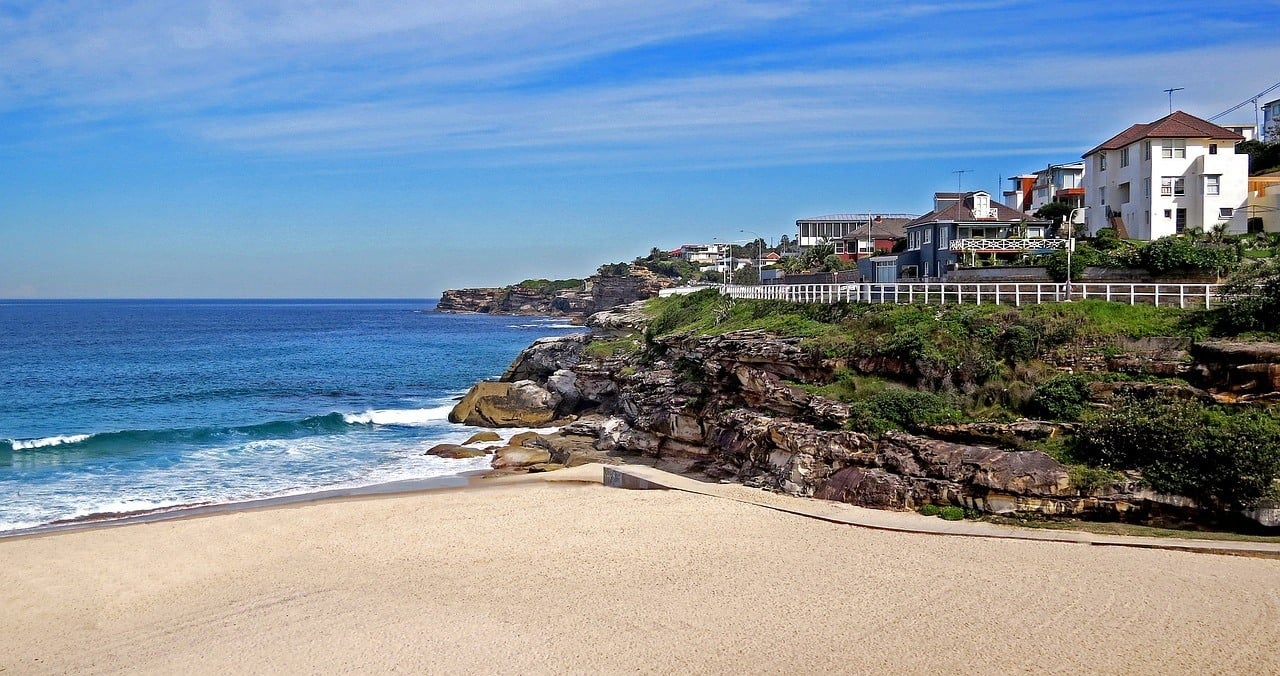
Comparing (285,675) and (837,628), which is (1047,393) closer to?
(837,628)

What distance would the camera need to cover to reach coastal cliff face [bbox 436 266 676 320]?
136125 millimetres

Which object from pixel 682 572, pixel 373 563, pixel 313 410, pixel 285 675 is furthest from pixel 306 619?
Answer: pixel 313 410

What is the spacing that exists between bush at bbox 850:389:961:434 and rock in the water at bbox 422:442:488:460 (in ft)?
54.2

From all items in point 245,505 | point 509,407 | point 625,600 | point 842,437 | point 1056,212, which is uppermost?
point 1056,212

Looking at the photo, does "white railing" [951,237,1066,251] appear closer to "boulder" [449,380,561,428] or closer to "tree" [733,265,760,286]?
"boulder" [449,380,561,428]

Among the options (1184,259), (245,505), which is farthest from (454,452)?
(1184,259)

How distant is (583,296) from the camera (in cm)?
16012

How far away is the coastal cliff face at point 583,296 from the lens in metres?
136

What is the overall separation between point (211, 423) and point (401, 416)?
884cm

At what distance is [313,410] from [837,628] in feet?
126

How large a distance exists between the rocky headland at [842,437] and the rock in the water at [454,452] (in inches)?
32.1

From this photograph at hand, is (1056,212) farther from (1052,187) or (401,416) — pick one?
(401,416)

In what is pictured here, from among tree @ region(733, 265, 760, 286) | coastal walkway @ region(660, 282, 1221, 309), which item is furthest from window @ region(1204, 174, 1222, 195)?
tree @ region(733, 265, 760, 286)

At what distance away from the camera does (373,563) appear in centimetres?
2023
